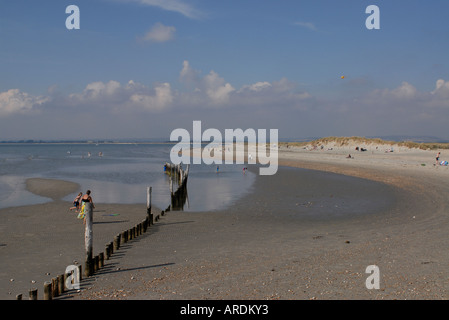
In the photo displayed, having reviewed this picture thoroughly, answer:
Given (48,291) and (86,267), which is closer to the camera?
(48,291)

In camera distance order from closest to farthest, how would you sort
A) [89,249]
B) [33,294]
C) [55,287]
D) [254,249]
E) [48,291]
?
[33,294] → [48,291] → [55,287] → [89,249] → [254,249]

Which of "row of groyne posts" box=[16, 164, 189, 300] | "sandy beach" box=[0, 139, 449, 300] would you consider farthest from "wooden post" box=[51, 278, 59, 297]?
"sandy beach" box=[0, 139, 449, 300]

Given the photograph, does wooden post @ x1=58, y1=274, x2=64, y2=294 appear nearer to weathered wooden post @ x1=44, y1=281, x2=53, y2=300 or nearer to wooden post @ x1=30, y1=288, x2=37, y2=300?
weathered wooden post @ x1=44, y1=281, x2=53, y2=300

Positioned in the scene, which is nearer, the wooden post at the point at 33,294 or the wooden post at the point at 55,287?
the wooden post at the point at 33,294

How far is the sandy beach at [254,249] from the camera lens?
9781 mm

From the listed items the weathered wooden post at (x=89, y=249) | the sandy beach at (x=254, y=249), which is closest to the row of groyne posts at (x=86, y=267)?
the weathered wooden post at (x=89, y=249)

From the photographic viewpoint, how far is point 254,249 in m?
13.9

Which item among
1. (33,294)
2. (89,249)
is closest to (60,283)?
(33,294)

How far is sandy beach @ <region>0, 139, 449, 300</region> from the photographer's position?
9781mm

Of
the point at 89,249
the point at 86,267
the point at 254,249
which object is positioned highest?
the point at 89,249

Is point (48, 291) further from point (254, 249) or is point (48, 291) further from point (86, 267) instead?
point (254, 249)

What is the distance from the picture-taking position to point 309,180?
3862cm

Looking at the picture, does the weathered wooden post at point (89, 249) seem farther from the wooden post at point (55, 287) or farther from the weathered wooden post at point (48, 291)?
the weathered wooden post at point (48, 291)
